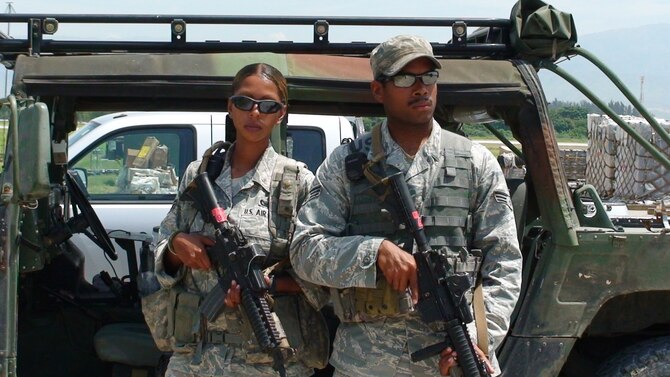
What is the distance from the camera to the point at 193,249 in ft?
9.91

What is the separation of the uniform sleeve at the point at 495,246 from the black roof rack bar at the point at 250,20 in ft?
3.45

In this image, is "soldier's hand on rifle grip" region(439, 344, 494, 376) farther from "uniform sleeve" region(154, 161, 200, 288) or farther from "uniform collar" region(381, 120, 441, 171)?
"uniform sleeve" region(154, 161, 200, 288)

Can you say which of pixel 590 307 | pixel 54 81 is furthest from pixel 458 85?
pixel 54 81

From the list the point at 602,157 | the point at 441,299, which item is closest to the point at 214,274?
the point at 441,299

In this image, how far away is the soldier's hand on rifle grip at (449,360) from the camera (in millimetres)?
2721

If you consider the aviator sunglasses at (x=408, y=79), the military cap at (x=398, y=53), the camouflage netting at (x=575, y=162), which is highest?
the military cap at (x=398, y=53)

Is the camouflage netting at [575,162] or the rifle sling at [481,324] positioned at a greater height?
the rifle sling at [481,324]

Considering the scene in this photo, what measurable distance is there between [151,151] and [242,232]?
3509mm

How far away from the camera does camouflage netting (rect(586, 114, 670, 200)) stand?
37.4ft

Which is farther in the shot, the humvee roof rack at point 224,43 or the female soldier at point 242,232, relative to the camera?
the humvee roof rack at point 224,43

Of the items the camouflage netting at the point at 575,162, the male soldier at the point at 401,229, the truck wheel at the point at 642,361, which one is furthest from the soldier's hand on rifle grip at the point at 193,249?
the camouflage netting at the point at 575,162

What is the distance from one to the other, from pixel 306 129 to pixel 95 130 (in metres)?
1.37

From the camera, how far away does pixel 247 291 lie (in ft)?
9.69

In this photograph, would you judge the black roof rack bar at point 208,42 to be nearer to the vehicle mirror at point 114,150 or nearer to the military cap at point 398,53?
the military cap at point 398,53
